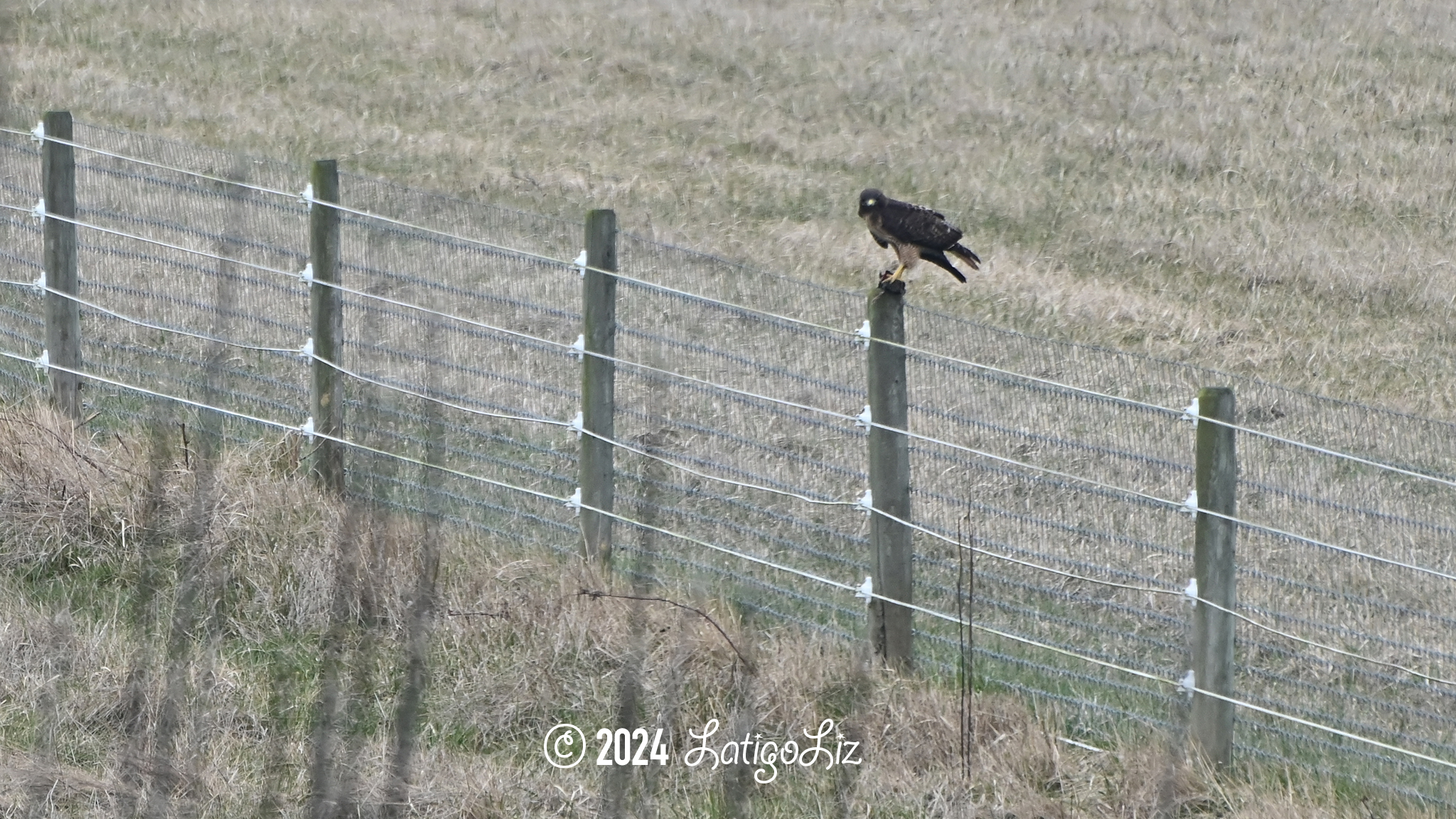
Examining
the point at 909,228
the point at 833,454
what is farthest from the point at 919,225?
the point at 833,454

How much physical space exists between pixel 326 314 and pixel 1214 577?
147 inches

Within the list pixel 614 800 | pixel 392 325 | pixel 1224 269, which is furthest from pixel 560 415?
pixel 1224 269

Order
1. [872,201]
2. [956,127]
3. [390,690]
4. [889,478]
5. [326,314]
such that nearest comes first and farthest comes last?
1. [390,690]
2. [889,478]
3. [872,201]
4. [326,314]
5. [956,127]

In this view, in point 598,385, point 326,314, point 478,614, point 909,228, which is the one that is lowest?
point 478,614

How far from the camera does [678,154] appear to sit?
1608cm

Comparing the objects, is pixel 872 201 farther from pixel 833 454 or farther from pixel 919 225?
pixel 833 454

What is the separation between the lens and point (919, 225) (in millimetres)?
6426

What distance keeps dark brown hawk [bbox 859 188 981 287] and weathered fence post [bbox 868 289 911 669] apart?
611mm

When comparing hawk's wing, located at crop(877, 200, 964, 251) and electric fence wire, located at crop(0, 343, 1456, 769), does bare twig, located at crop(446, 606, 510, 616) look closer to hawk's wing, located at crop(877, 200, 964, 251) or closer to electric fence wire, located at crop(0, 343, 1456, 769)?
electric fence wire, located at crop(0, 343, 1456, 769)

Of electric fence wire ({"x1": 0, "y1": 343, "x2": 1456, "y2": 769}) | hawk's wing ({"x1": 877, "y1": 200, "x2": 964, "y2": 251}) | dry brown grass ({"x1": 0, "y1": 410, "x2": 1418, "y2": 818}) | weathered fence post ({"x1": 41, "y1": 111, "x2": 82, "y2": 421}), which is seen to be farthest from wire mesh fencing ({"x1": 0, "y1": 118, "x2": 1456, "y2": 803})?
dry brown grass ({"x1": 0, "y1": 410, "x2": 1418, "y2": 818})

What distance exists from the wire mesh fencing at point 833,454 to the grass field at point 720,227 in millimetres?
627

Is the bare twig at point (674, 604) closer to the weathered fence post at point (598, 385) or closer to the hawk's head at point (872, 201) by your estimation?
the weathered fence post at point (598, 385)
